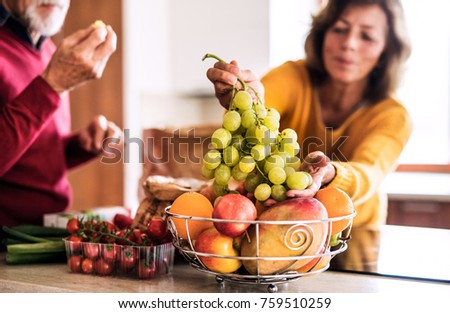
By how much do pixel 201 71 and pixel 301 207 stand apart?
272 cm

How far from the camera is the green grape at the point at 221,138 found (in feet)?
2.50

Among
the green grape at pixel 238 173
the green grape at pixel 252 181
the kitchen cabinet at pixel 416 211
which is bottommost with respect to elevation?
the kitchen cabinet at pixel 416 211

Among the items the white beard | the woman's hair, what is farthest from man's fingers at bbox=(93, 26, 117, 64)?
the woman's hair

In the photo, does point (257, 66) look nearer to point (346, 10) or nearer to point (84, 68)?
point (346, 10)

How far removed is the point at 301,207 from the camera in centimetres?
73

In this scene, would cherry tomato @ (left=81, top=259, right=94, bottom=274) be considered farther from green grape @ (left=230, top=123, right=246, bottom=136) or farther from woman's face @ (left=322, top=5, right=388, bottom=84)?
woman's face @ (left=322, top=5, right=388, bottom=84)

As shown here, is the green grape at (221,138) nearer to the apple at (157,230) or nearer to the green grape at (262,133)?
the green grape at (262,133)

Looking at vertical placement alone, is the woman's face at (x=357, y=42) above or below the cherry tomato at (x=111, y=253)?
above

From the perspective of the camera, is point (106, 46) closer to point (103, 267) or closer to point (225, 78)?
point (225, 78)

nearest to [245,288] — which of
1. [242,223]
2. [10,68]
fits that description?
[242,223]

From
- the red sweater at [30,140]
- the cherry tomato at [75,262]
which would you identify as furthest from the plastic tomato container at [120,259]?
the red sweater at [30,140]

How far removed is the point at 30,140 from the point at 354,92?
78cm

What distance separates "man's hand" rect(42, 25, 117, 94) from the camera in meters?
1.07

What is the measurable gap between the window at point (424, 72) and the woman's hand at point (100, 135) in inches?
20.9
